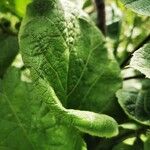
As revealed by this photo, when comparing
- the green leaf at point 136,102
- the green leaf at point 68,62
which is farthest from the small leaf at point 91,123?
the green leaf at point 136,102

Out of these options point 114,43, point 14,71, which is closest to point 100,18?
point 114,43

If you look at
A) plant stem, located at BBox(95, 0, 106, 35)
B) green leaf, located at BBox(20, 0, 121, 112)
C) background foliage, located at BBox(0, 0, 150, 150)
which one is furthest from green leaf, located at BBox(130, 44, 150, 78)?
plant stem, located at BBox(95, 0, 106, 35)

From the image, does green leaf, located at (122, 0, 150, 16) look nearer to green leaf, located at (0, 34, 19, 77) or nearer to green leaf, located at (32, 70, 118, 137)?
green leaf, located at (32, 70, 118, 137)

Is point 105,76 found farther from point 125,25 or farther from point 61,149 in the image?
point 125,25

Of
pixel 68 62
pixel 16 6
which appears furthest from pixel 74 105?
pixel 16 6

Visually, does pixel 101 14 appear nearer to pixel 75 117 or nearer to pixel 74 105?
pixel 74 105
